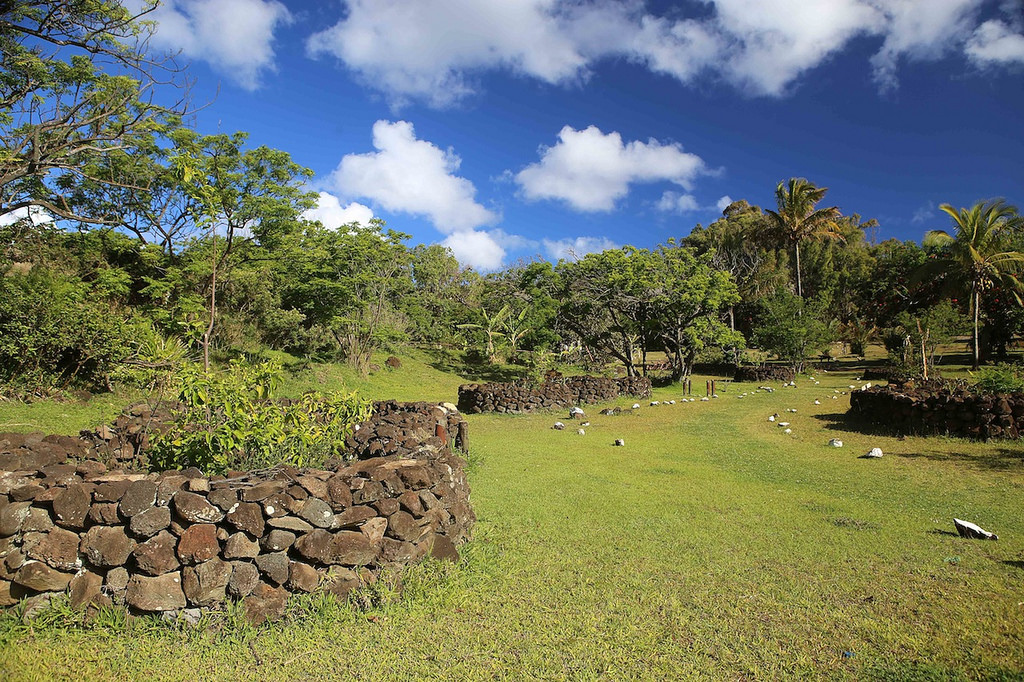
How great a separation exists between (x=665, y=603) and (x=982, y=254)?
29781 mm

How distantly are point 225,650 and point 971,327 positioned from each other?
2936cm

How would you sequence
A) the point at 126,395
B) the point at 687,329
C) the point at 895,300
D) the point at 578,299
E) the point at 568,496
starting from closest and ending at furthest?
the point at 568,496 < the point at 126,395 < the point at 687,329 < the point at 578,299 < the point at 895,300

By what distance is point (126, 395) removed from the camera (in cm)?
1187

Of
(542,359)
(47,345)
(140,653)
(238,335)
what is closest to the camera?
(140,653)

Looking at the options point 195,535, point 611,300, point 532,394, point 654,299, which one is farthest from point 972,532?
point 611,300

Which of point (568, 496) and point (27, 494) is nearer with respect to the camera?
point (27, 494)

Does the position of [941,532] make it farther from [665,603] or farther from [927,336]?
[927,336]

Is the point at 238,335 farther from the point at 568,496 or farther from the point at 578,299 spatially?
the point at 568,496

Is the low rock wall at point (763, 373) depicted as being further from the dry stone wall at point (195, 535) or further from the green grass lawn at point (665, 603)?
the dry stone wall at point (195, 535)

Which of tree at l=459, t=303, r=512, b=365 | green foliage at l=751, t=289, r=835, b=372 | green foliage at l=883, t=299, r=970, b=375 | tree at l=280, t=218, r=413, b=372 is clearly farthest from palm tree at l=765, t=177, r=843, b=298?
tree at l=280, t=218, r=413, b=372

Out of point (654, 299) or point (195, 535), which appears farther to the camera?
point (654, 299)

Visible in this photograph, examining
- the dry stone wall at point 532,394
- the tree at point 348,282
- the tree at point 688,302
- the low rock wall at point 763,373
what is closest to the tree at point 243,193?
the tree at point 348,282

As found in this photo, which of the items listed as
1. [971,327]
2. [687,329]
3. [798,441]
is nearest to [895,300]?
[971,327]

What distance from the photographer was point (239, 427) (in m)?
4.86
